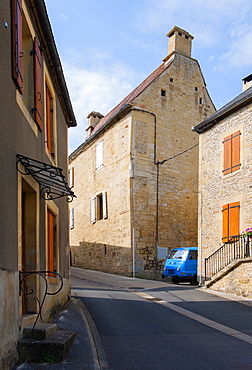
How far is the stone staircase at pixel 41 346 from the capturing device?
4.73 m

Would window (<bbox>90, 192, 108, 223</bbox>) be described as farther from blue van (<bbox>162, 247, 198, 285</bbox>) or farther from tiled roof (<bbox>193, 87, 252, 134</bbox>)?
tiled roof (<bbox>193, 87, 252, 134</bbox>)

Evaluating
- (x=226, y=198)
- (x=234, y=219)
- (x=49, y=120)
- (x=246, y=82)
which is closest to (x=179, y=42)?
(x=246, y=82)

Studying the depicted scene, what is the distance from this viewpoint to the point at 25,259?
6.25 metres

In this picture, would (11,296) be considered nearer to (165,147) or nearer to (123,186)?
(123,186)

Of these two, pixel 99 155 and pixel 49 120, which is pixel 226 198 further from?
pixel 99 155

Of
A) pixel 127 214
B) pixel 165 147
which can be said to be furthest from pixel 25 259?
pixel 165 147

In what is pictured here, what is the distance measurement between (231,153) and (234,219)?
8.04ft

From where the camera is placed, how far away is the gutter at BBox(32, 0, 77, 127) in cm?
689

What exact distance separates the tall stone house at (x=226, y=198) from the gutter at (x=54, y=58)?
6.32 metres

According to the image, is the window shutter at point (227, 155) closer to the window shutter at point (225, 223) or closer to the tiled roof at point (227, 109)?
the tiled roof at point (227, 109)

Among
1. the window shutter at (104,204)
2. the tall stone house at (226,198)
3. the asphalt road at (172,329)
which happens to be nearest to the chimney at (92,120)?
the window shutter at (104,204)

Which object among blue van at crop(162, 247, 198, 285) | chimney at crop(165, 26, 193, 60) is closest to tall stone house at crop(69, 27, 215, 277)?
chimney at crop(165, 26, 193, 60)

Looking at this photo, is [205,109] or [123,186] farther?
[205,109]

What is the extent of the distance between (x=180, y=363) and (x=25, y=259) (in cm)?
269
